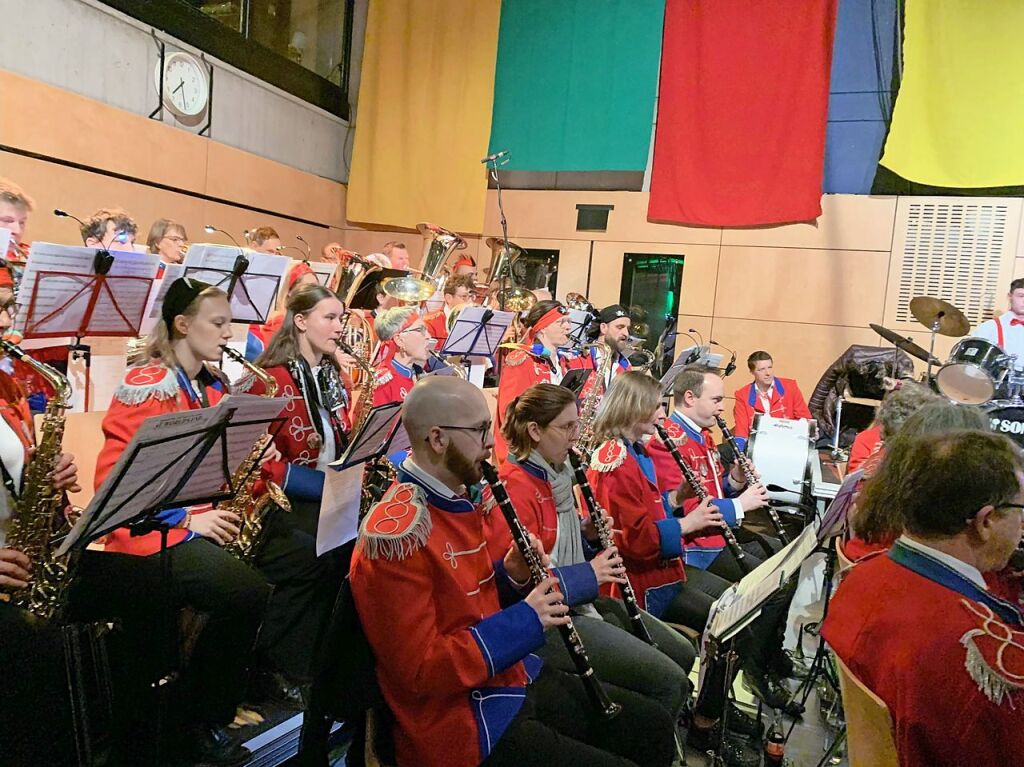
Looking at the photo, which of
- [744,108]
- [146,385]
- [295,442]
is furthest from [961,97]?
[146,385]

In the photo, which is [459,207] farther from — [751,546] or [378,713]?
[378,713]

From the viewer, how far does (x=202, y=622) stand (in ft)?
7.68

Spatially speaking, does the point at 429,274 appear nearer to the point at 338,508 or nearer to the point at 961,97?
the point at 338,508

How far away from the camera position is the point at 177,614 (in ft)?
7.65

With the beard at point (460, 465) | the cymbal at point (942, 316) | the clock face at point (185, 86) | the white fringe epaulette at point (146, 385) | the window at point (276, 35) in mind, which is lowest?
the beard at point (460, 465)

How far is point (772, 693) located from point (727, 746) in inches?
21.2

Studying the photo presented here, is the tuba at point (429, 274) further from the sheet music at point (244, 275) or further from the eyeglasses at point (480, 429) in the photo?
the eyeglasses at point (480, 429)

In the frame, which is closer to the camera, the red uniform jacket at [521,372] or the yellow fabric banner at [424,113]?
the red uniform jacket at [521,372]

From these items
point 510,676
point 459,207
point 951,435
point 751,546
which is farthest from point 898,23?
point 510,676

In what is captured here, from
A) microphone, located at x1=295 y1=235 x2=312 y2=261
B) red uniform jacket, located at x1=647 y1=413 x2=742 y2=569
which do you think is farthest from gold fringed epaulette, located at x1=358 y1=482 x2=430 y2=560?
microphone, located at x1=295 y1=235 x2=312 y2=261

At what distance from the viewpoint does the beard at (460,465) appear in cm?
194

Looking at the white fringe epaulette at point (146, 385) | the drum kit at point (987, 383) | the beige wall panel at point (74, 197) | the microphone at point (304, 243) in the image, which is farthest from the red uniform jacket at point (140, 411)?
the microphone at point (304, 243)

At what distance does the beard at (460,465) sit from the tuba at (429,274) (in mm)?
3580

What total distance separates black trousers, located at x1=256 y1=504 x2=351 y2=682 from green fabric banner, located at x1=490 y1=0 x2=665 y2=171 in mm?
6706
